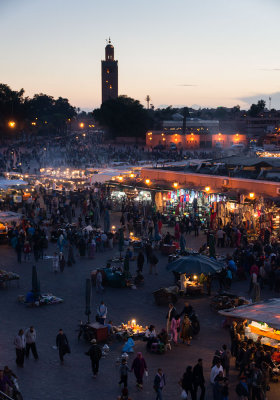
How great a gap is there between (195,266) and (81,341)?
3.85 meters

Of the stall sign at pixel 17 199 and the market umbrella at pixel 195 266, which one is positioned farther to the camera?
the stall sign at pixel 17 199

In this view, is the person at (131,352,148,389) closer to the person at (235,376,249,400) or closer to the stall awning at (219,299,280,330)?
the person at (235,376,249,400)

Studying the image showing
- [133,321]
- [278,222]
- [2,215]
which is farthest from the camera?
[2,215]

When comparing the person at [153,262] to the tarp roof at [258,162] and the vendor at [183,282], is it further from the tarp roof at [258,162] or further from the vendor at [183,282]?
the tarp roof at [258,162]

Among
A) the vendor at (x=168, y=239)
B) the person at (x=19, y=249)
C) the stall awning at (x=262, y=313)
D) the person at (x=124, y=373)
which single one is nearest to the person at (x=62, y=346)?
the person at (x=124, y=373)

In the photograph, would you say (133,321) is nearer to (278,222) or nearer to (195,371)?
(195,371)

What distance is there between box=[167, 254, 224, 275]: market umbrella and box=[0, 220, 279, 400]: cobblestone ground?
854 millimetres

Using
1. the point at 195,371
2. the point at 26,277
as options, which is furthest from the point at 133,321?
the point at 26,277

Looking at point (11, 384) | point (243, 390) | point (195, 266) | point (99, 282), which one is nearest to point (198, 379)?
point (243, 390)

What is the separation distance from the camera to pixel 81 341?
1159cm

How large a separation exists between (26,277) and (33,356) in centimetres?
642

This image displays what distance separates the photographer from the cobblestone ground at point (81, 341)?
9320 mm

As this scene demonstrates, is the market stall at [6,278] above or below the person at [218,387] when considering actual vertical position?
below

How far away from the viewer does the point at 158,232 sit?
72.1 ft
